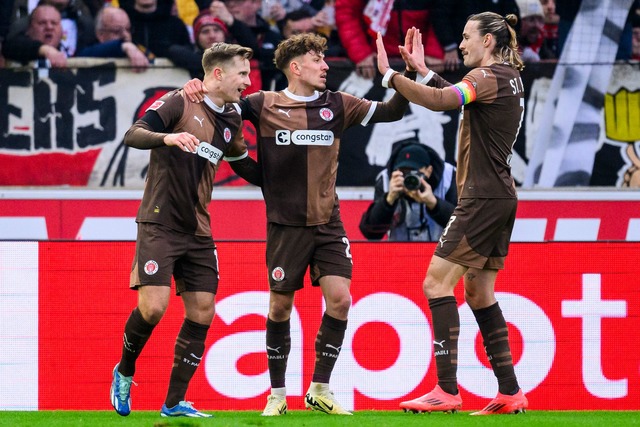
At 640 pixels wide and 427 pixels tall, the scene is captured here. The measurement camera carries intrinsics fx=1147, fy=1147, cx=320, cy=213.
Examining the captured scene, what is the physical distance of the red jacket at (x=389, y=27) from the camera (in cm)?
1059

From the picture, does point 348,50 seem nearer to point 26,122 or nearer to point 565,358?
point 26,122

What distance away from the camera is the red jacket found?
10.6 m

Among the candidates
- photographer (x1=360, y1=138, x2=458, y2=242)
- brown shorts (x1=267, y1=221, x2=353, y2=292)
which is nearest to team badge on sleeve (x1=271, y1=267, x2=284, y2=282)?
brown shorts (x1=267, y1=221, x2=353, y2=292)

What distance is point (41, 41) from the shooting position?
10.7 m

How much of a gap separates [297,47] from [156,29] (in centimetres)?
436

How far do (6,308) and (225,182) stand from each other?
11.0 feet

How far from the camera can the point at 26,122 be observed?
10688 millimetres

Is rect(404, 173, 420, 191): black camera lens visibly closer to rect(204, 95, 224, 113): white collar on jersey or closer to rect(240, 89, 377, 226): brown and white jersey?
rect(240, 89, 377, 226): brown and white jersey

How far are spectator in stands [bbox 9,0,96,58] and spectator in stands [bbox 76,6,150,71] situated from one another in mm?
66

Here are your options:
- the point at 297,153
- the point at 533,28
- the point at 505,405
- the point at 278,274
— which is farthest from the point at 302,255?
the point at 533,28

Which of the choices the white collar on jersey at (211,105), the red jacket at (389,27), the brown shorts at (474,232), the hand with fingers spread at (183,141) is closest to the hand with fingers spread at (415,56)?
the brown shorts at (474,232)

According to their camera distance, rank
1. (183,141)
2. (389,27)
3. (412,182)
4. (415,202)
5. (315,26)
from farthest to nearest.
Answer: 1. (315,26)
2. (389,27)
3. (415,202)
4. (412,182)
5. (183,141)

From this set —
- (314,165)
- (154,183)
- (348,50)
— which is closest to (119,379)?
(154,183)

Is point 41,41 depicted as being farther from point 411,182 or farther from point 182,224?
point 182,224
